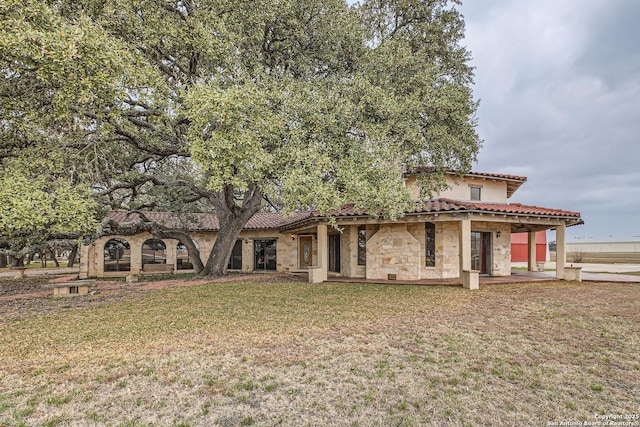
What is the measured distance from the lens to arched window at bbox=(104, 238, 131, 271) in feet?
69.3

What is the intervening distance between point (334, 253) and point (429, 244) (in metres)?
5.30

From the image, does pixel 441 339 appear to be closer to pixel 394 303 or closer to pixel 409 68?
pixel 394 303

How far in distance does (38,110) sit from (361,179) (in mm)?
9489

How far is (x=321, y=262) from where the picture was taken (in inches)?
619

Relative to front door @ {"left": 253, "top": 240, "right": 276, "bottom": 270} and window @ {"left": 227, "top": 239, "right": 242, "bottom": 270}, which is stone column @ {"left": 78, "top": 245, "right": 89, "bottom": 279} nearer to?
window @ {"left": 227, "top": 239, "right": 242, "bottom": 270}

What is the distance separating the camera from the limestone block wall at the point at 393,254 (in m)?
14.7

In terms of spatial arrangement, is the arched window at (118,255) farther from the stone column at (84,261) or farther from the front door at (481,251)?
the front door at (481,251)

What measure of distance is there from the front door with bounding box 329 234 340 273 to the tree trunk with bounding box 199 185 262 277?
4709mm

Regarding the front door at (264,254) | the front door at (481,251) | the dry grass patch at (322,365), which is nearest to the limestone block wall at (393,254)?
the front door at (481,251)

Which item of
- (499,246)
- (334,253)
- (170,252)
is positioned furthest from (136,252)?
(499,246)

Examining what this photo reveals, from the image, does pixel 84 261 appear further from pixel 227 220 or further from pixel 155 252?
pixel 227 220

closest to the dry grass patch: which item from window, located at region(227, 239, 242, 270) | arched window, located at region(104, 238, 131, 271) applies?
arched window, located at region(104, 238, 131, 271)

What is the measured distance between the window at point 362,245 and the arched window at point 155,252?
13295mm

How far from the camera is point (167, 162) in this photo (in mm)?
17922
